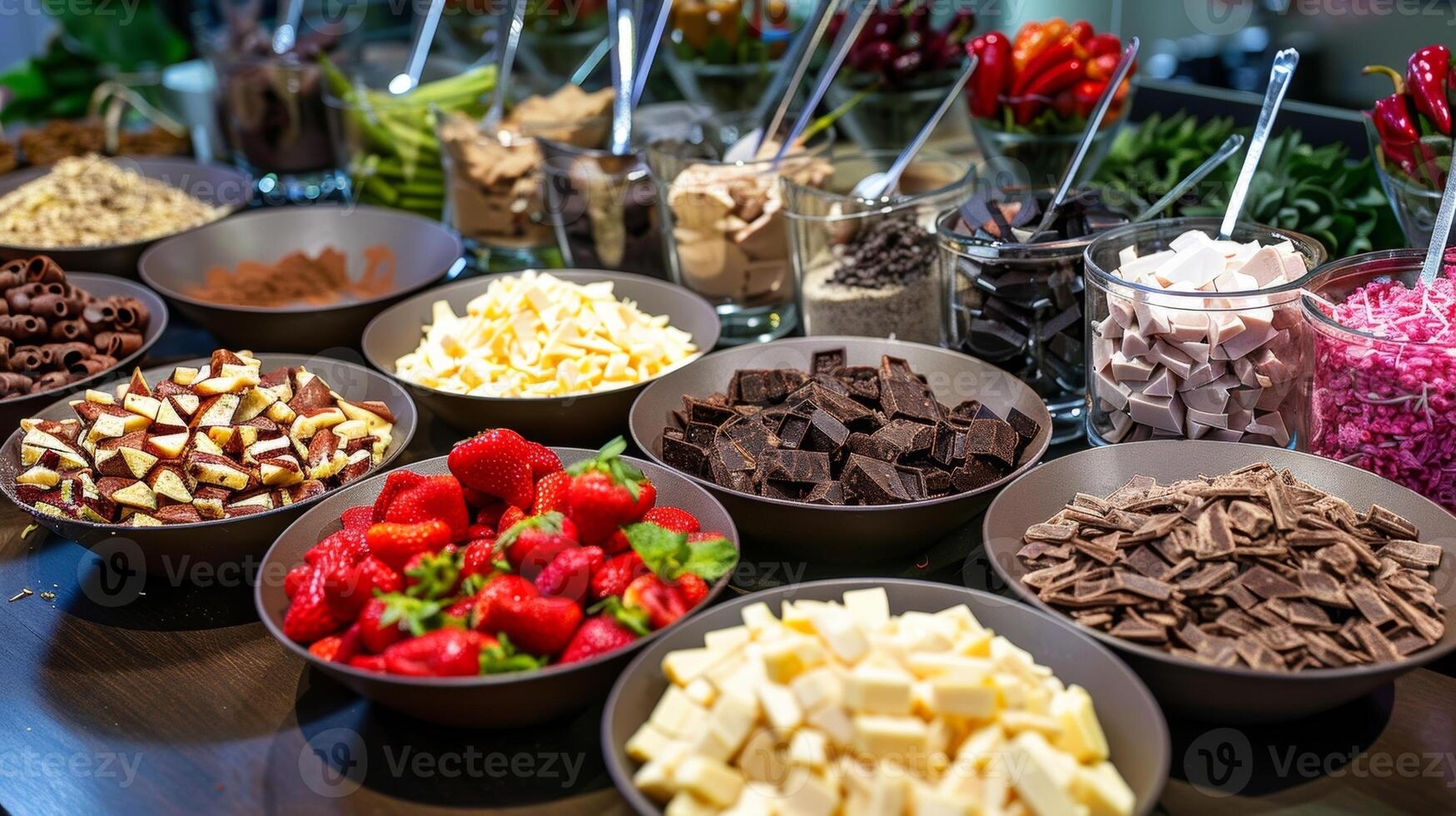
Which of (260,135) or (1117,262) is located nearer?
(1117,262)

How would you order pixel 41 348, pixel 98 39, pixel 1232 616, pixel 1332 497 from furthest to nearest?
pixel 98 39
pixel 41 348
pixel 1332 497
pixel 1232 616

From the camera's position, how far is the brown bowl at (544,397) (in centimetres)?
146

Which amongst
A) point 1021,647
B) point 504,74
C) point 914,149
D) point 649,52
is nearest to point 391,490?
point 1021,647

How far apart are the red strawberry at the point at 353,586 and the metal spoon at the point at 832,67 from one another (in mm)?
970

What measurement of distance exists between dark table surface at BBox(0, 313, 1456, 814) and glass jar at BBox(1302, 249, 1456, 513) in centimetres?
21

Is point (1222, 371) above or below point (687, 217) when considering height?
below

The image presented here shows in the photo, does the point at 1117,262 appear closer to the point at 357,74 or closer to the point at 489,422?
the point at 489,422

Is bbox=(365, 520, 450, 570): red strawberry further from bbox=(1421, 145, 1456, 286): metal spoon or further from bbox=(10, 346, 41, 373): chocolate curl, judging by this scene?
bbox=(1421, 145, 1456, 286): metal spoon

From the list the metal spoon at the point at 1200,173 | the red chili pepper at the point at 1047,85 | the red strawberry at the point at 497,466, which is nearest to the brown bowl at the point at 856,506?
the red strawberry at the point at 497,466

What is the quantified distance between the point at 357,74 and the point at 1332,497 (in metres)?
2.02

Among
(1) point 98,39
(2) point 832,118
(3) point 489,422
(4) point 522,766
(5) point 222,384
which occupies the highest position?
(1) point 98,39

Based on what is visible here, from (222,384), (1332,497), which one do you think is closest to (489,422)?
(222,384)

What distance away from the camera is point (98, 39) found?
119 inches

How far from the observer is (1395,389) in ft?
3.72
